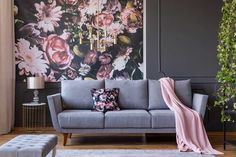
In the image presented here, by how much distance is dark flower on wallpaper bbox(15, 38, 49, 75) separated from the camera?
6.04m

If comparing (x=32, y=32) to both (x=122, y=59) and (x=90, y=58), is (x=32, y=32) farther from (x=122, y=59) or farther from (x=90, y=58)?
(x=122, y=59)

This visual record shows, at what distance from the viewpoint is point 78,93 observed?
552 cm

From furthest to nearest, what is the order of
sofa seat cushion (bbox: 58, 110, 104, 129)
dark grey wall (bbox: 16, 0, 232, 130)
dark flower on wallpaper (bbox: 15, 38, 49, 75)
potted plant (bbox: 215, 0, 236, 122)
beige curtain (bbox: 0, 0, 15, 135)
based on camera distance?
dark flower on wallpaper (bbox: 15, 38, 49, 75) → dark grey wall (bbox: 16, 0, 232, 130) → beige curtain (bbox: 0, 0, 15, 135) → sofa seat cushion (bbox: 58, 110, 104, 129) → potted plant (bbox: 215, 0, 236, 122)

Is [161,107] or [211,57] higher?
[211,57]

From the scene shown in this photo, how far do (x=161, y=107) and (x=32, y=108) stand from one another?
87.0 inches

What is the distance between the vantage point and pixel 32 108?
5.95m

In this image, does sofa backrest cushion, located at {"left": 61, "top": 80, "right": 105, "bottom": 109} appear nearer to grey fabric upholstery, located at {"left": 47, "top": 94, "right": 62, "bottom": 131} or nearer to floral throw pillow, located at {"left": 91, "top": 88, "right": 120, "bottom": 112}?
floral throw pillow, located at {"left": 91, "top": 88, "right": 120, "bottom": 112}

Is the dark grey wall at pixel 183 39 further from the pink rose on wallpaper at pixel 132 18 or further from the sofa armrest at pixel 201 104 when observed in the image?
the sofa armrest at pixel 201 104

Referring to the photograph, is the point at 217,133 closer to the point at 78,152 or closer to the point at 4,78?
the point at 78,152

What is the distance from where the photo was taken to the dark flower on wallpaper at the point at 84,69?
6.08 m

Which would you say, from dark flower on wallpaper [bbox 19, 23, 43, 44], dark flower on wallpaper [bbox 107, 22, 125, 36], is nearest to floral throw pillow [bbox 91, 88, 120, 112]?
dark flower on wallpaper [bbox 107, 22, 125, 36]

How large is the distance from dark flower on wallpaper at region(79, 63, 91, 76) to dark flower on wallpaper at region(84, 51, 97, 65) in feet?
0.23

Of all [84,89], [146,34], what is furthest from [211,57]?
[84,89]

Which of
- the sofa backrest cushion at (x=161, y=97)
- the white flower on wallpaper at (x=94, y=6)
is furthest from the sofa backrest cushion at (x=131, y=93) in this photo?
the white flower on wallpaper at (x=94, y=6)
